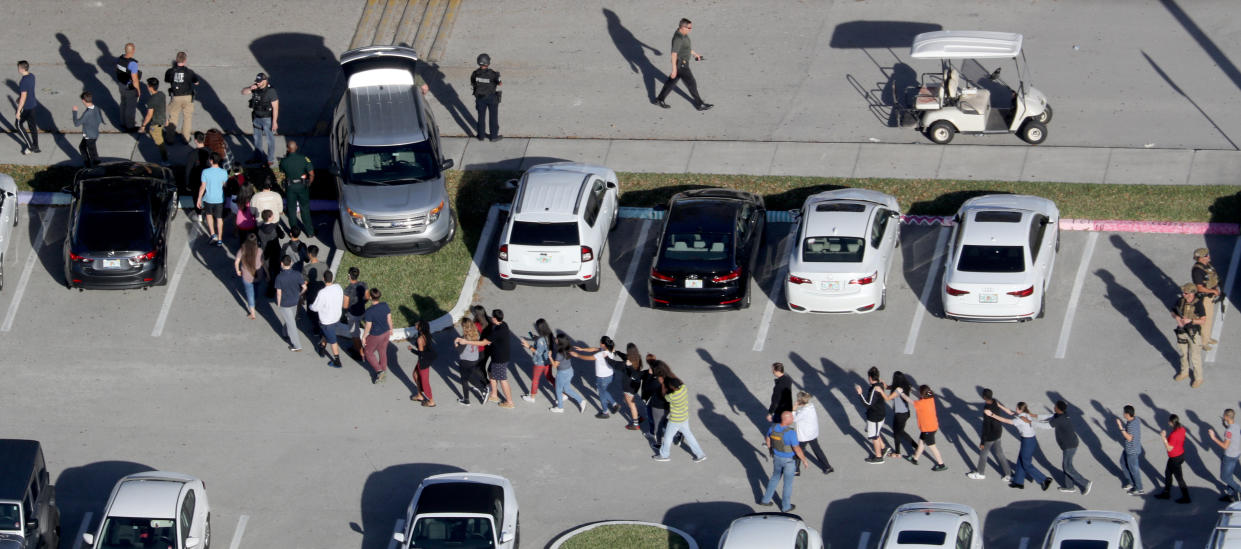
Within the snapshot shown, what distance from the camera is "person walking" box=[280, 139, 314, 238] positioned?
27.3 meters

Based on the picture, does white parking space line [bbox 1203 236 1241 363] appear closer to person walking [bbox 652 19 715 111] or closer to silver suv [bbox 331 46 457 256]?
person walking [bbox 652 19 715 111]

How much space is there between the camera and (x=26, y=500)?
70.0 feet

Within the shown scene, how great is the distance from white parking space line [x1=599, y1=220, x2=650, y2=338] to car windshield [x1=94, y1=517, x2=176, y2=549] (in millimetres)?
7643

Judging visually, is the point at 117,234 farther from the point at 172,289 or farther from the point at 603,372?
the point at 603,372

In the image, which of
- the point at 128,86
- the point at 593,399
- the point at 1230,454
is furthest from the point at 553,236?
the point at 1230,454

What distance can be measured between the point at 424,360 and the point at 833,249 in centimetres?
648

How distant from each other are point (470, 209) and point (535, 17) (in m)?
6.86

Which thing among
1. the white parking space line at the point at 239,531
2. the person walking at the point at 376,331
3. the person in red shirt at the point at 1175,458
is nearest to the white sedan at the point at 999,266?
the person in red shirt at the point at 1175,458

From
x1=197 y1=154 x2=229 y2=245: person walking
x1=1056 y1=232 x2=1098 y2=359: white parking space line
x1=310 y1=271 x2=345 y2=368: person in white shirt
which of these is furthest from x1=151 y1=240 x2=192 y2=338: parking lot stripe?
x1=1056 y1=232 x2=1098 y2=359: white parking space line

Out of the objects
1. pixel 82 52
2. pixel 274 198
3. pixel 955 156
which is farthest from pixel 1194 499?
pixel 82 52

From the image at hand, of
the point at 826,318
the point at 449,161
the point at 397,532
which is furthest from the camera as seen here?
the point at 449,161

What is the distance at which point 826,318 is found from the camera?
25906 mm

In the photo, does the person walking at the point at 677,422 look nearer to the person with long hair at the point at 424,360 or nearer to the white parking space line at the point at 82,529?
the person with long hair at the point at 424,360

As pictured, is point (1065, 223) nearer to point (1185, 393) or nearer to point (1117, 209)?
point (1117, 209)
